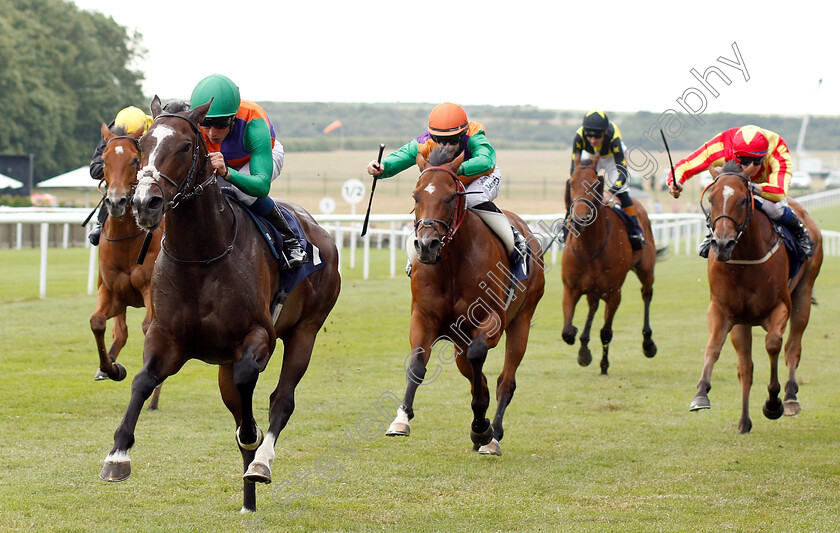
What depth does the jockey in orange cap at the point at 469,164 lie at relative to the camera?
5972mm

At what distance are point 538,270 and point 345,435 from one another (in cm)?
180

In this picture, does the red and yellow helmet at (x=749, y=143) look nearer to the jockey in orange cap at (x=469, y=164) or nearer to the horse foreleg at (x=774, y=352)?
the horse foreleg at (x=774, y=352)

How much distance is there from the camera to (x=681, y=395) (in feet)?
28.0

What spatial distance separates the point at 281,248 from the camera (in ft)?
16.5

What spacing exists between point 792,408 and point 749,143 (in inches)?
80.3

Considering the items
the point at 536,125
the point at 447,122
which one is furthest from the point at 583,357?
the point at 536,125

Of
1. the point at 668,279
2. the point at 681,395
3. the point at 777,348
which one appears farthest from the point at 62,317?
the point at 668,279

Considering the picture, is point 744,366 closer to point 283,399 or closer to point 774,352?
point 774,352

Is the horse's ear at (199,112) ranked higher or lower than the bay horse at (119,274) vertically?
higher

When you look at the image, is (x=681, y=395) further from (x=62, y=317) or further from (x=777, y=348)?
(x=62, y=317)

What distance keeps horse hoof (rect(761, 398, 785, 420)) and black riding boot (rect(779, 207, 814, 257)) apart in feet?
3.86

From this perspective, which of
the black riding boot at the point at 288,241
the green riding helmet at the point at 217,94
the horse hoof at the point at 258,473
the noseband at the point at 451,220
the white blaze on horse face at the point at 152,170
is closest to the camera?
the white blaze on horse face at the point at 152,170

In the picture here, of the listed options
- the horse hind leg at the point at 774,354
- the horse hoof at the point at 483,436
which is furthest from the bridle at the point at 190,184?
the horse hind leg at the point at 774,354

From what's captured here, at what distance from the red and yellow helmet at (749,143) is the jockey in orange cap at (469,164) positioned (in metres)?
1.85
